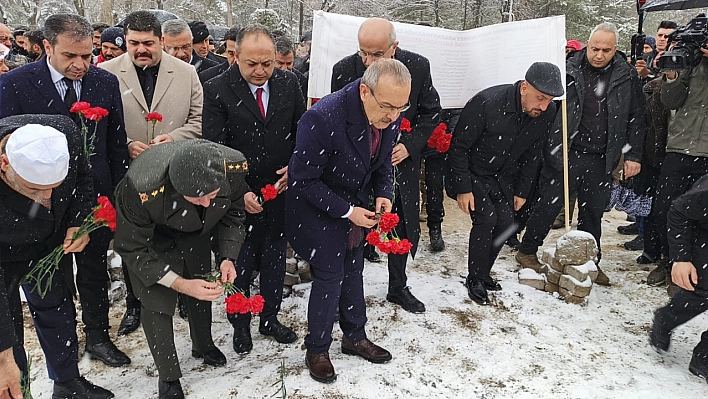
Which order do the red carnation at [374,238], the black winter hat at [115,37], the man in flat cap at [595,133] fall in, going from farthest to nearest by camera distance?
the black winter hat at [115,37]
the man in flat cap at [595,133]
the red carnation at [374,238]

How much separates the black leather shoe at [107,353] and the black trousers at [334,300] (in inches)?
50.6

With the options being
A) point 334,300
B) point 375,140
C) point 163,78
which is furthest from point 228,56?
point 334,300

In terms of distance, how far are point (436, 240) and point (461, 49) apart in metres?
2.05

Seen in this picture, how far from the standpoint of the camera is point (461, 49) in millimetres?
4988

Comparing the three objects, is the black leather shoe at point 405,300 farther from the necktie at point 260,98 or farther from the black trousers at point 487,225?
the necktie at point 260,98

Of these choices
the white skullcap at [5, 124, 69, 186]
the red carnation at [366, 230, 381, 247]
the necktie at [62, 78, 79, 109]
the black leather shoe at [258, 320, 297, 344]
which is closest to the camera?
the white skullcap at [5, 124, 69, 186]

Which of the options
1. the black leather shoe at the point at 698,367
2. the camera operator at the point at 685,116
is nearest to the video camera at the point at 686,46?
the camera operator at the point at 685,116

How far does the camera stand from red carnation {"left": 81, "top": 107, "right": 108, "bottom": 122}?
9.79 ft

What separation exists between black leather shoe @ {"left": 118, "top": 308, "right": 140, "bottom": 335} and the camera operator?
4.50 metres

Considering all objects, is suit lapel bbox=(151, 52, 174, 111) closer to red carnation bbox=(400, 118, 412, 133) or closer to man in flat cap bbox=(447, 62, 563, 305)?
red carnation bbox=(400, 118, 412, 133)

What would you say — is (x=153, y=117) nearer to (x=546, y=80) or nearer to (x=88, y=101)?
(x=88, y=101)

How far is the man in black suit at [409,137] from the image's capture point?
3859mm

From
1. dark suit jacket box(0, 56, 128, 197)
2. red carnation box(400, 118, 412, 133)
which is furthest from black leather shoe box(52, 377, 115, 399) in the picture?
red carnation box(400, 118, 412, 133)

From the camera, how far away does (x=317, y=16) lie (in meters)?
4.37
